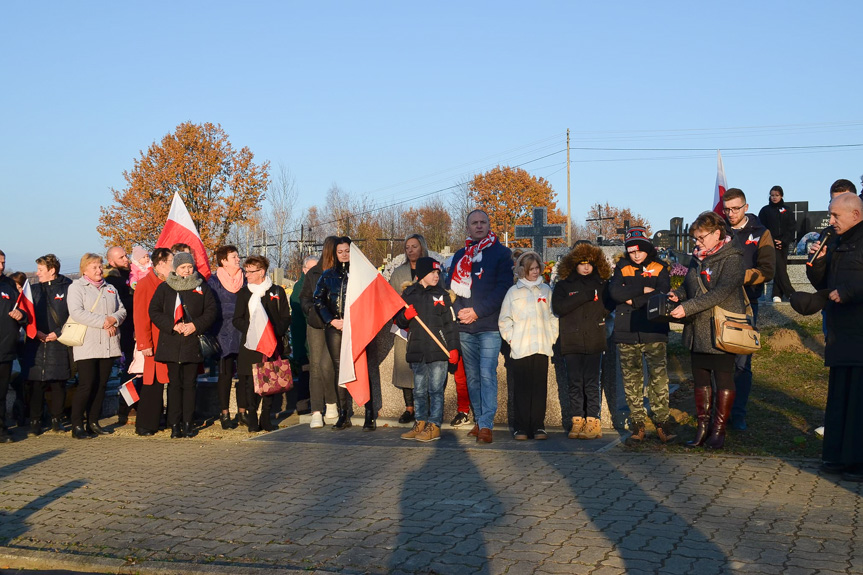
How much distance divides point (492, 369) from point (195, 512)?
3.44 m

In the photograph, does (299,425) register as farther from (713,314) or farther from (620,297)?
(713,314)

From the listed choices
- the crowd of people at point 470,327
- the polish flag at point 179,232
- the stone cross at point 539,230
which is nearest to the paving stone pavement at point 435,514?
the crowd of people at point 470,327

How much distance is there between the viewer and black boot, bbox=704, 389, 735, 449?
7535 mm

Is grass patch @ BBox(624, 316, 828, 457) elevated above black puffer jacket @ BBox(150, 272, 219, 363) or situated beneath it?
situated beneath

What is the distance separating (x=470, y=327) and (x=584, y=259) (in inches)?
52.6

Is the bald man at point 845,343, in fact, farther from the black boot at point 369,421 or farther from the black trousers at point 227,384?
the black trousers at point 227,384

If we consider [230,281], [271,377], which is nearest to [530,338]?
[271,377]

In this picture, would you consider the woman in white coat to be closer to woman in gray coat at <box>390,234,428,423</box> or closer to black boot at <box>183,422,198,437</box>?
woman in gray coat at <box>390,234,428,423</box>

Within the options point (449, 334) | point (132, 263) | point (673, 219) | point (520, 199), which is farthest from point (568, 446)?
point (520, 199)

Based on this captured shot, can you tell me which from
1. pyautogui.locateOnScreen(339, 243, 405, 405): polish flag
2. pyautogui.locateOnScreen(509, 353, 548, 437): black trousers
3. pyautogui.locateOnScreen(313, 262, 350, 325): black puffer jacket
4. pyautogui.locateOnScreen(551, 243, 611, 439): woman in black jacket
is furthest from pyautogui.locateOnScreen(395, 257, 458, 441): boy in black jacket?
pyautogui.locateOnScreen(551, 243, 611, 439): woman in black jacket

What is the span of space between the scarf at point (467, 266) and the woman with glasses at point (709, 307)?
222 centimetres

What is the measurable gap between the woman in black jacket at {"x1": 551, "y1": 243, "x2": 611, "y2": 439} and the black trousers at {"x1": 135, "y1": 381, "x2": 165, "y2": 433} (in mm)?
4894

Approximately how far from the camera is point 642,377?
8375 mm

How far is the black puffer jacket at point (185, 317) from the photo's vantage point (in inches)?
393
